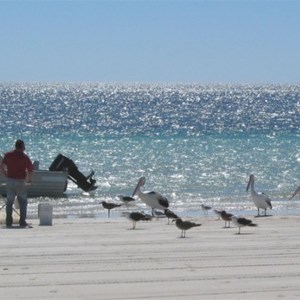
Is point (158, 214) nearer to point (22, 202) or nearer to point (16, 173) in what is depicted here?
point (22, 202)

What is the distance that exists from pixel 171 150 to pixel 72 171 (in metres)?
24.5

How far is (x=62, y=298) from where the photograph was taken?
9898 millimetres

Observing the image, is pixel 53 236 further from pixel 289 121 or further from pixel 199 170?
pixel 289 121

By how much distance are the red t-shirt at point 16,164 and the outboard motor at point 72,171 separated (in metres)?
14.5

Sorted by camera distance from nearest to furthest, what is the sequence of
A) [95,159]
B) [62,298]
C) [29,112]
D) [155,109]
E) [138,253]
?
[62,298] < [138,253] < [95,159] < [29,112] < [155,109]

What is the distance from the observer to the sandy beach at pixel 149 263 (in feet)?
33.5

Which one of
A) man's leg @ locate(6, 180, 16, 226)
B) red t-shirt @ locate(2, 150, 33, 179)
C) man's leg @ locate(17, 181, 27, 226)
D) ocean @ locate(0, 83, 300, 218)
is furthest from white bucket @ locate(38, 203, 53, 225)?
ocean @ locate(0, 83, 300, 218)

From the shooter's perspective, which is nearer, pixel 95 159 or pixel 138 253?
pixel 138 253

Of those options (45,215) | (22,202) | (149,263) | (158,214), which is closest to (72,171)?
(158,214)

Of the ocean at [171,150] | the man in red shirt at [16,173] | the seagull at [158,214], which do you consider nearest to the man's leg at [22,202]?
the man in red shirt at [16,173]

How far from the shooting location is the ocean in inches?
1243

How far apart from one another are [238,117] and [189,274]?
84.5 meters

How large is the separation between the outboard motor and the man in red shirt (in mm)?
14414

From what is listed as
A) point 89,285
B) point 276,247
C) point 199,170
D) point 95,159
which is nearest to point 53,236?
point 276,247
